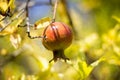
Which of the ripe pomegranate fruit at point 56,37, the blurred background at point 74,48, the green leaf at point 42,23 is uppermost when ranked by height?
the green leaf at point 42,23

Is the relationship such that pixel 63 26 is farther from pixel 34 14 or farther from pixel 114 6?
pixel 114 6

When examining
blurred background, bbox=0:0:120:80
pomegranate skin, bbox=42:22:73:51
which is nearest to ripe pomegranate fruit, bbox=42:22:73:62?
pomegranate skin, bbox=42:22:73:51

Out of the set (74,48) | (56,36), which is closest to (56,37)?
(56,36)

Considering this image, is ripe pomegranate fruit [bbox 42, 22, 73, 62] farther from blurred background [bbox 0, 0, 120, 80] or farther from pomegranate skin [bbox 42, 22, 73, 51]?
blurred background [bbox 0, 0, 120, 80]

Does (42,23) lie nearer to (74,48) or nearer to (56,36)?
(56,36)

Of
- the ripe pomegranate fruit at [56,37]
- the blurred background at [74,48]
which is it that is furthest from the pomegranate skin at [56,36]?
the blurred background at [74,48]

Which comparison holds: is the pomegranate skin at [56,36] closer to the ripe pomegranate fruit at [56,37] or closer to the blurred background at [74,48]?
the ripe pomegranate fruit at [56,37]
